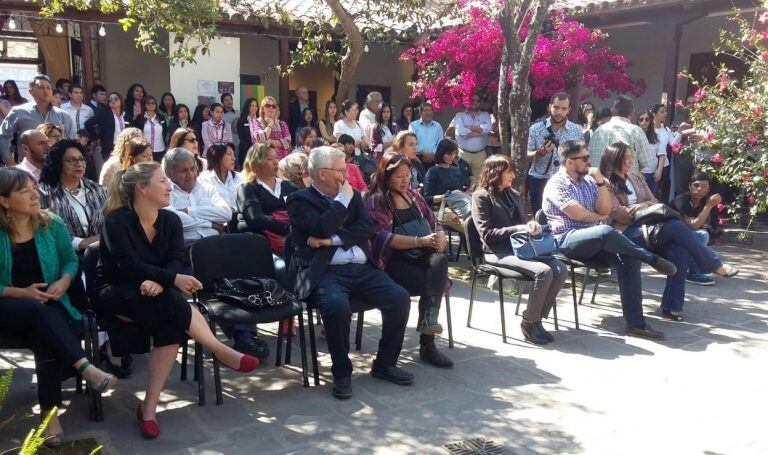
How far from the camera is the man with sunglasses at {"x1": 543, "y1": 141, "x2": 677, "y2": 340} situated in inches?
222

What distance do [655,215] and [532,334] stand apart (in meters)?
1.63

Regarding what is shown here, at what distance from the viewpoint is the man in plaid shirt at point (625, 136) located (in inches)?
299

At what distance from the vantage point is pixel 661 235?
611 cm

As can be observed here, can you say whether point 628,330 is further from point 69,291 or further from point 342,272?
point 69,291

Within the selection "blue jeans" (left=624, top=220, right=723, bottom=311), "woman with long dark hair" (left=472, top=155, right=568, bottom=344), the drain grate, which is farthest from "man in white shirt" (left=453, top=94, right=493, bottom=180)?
the drain grate

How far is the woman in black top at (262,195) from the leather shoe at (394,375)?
4.64 feet

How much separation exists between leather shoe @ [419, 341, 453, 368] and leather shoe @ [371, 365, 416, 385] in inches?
12.4

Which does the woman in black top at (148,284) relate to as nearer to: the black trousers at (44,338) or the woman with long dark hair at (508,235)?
the black trousers at (44,338)

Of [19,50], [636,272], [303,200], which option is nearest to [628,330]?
[636,272]

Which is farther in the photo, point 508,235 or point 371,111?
point 371,111

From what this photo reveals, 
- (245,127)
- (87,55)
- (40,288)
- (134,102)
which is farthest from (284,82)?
(40,288)

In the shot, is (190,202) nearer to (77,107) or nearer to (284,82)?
(77,107)

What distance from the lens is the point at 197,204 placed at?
5.65m

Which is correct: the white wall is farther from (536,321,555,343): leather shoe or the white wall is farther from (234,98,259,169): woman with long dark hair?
(536,321,555,343): leather shoe
